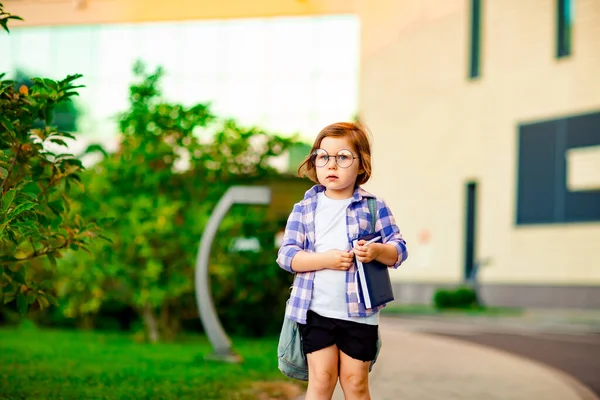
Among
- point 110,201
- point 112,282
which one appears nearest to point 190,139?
point 110,201

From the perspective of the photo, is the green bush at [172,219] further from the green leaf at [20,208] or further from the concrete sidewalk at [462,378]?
the green leaf at [20,208]

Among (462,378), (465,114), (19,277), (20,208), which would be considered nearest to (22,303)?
(19,277)

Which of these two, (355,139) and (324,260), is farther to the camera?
(355,139)

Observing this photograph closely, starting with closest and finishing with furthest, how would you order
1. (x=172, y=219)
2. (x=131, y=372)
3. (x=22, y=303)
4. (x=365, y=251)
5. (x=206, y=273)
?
(x=365, y=251) < (x=22, y=303) < (x=131, y=372) < (x=206, y=273) < (x=172, y=219)

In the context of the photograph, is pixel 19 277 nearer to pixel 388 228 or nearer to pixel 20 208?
pixel 20 208

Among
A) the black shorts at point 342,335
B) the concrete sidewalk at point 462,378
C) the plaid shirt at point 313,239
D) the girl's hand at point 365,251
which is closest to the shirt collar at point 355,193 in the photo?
the plaid shirt at point 313,239

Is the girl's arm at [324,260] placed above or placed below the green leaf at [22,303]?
above

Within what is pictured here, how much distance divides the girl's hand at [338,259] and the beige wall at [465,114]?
25312 millimetres

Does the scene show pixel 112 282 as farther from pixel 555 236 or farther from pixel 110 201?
pixel 555 236

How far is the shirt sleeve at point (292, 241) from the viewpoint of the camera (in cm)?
389

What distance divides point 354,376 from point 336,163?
0.95 metres

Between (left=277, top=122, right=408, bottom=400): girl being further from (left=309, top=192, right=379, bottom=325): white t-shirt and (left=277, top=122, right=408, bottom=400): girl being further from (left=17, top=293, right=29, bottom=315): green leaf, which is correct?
(left=17, top=293, right=29, bottom=315): green leaf

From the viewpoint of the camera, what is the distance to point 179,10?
1388 inches

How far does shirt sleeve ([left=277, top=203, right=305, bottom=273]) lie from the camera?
3891mm
